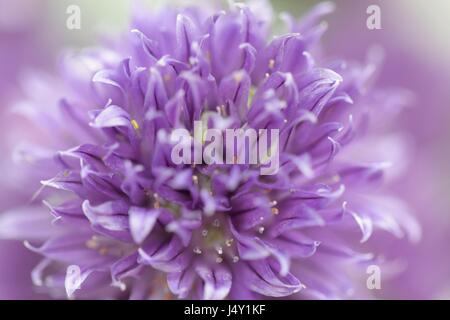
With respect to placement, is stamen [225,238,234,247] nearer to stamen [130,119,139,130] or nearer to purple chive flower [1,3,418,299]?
purple chive flower [1,3,418,299]

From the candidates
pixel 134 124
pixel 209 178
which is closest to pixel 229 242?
pixel 209 178

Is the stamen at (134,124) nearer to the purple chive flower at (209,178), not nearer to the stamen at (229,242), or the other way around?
the purple chive flower at (209,178)

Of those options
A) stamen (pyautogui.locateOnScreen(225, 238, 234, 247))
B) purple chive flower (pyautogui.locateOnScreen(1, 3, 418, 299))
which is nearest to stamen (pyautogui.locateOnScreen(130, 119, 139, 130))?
purple chive flower (pyautogui.locateOnScreen(1, 3, 418, 299))

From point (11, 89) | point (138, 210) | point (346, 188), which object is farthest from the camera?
point (11, 89)

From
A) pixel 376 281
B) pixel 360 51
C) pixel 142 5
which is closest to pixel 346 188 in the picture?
pixel 376 281

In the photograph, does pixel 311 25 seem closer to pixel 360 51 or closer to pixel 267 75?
pixel 267 75

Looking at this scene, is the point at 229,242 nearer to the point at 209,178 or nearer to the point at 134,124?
the point at 209,178

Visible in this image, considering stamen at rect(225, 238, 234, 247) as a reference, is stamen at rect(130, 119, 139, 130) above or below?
above

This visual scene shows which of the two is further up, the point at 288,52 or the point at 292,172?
the point at 288,52
